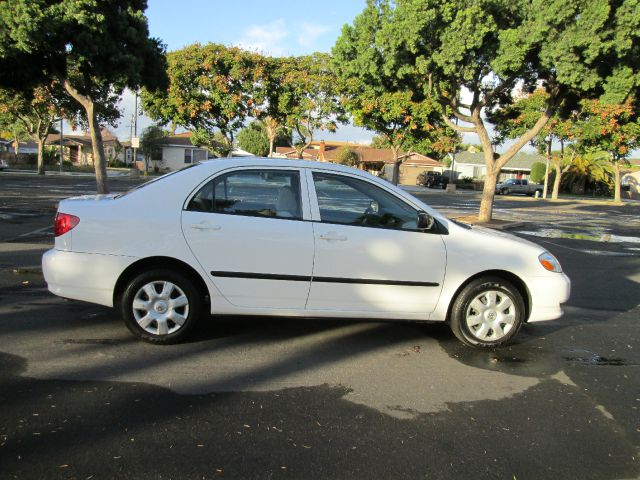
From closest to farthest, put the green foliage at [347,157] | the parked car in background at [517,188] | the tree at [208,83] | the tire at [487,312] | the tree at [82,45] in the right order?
the tire at [487,312], the tree at [82,45], the tree at [208,83], the parked car in background at [517,188], the green foliage at [347,157]

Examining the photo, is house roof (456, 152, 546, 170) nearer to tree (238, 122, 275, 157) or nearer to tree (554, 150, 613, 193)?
tree (554, 150, 613, 193)

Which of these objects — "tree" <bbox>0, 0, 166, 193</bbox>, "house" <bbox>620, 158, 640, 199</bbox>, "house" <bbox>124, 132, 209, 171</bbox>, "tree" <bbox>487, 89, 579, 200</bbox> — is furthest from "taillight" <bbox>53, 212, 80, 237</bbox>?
"house" <bbox>620, 158, 640, 199</bbox>

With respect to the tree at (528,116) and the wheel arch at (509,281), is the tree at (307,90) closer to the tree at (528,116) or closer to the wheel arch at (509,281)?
the tree at (528,116)

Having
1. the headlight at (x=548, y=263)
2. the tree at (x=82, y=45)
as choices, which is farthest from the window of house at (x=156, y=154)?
the headlight at (x=548, y=263)

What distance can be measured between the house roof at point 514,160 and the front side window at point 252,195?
69814mm

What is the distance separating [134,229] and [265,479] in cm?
250

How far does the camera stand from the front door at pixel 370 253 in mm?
4516

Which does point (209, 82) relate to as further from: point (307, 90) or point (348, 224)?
point (348, 224)

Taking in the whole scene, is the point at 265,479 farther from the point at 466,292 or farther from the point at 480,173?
the point at 480,173

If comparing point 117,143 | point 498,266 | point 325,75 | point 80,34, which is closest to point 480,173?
point 325,75

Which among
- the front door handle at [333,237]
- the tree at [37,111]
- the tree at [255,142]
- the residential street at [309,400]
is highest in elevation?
the tree at [255,142]

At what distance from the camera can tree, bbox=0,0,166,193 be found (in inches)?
466

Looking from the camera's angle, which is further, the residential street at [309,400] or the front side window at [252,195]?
the front side window at [252,195]

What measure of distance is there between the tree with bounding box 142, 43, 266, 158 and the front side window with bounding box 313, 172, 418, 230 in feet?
83.4
